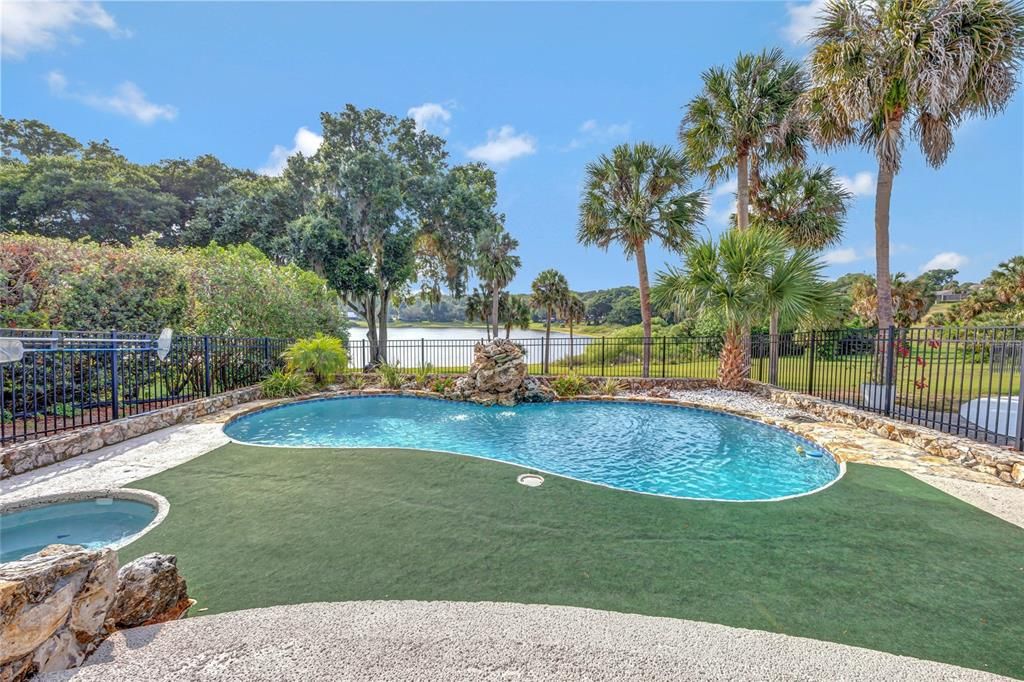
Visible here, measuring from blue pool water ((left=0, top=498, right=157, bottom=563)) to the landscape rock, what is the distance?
1.80 m

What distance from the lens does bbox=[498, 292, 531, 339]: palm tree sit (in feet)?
97.3

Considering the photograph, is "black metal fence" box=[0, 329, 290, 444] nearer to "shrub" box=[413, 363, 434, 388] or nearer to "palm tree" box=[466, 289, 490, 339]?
"shrub" box=[413, 363, 434, 388]

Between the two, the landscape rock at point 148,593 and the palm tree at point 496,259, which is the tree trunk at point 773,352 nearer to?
the landscape rock at point 148,593

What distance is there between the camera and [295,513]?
416cm

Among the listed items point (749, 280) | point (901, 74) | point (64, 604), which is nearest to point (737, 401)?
point (749, 280)

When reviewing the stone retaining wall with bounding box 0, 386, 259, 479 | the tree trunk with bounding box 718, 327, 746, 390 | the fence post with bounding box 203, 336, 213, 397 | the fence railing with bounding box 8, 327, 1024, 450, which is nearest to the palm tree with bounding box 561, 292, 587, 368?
the tree trunk with bounding box 718, 327, 746, 390

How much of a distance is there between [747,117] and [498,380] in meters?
10.5

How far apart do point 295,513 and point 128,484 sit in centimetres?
240

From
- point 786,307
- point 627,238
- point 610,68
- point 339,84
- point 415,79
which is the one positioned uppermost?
point 339,84

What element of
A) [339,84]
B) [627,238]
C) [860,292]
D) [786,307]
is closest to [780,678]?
[786,307]

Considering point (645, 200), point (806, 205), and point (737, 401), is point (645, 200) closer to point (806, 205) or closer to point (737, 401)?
point (806, 205)

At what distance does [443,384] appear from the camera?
12461 millimetres

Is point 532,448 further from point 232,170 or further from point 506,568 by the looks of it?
point 232,170

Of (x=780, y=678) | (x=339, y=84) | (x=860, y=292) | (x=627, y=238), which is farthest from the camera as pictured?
(x=860, y=292)
